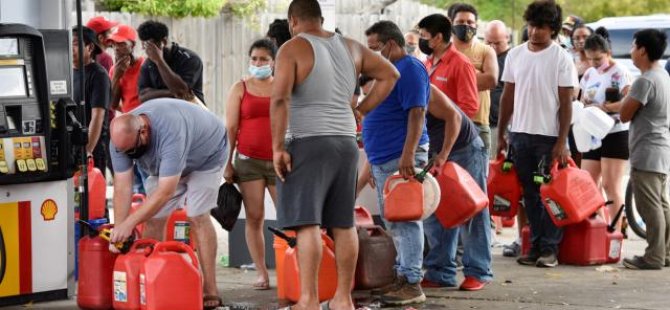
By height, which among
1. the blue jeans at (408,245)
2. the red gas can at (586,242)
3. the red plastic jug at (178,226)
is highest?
the blue jeans at (408,245)

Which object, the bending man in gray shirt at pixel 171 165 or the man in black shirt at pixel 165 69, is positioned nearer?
the bending man in gray shirt at pixel 171 165

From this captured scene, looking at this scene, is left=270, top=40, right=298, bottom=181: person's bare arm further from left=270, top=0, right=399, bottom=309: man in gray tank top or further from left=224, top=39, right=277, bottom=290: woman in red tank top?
left=224, top=39, right=277, bottom=290: woman in red tank top

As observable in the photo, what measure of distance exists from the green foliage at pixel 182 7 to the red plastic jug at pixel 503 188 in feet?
28.7

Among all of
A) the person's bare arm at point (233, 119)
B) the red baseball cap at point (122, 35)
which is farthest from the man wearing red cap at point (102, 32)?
the person's bare arm at point (233, 119)

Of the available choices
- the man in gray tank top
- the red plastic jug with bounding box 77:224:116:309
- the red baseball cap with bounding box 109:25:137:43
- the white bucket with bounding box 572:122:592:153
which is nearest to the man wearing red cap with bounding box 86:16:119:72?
the red baseball cap with bounding box 109:25:137:43

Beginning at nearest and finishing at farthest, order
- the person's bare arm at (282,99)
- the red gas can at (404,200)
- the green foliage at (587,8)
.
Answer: the person's bare arm at (282,99) < the red gas can at (404,200) < the green foliage at (587,8)

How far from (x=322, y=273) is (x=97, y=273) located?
1.39m

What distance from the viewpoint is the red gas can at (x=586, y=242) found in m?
10.4

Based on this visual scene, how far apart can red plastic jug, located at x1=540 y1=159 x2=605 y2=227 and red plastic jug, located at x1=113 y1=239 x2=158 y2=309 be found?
3.39 m

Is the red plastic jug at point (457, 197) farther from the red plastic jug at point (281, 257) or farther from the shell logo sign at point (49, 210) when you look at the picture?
the shell logo sign at point (49, 210)

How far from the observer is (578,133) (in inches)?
442

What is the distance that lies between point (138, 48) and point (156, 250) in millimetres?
10211

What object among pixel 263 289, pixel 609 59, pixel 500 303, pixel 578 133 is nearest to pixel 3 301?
pixel 263 289

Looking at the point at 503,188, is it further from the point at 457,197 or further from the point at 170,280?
the point at 170,280
